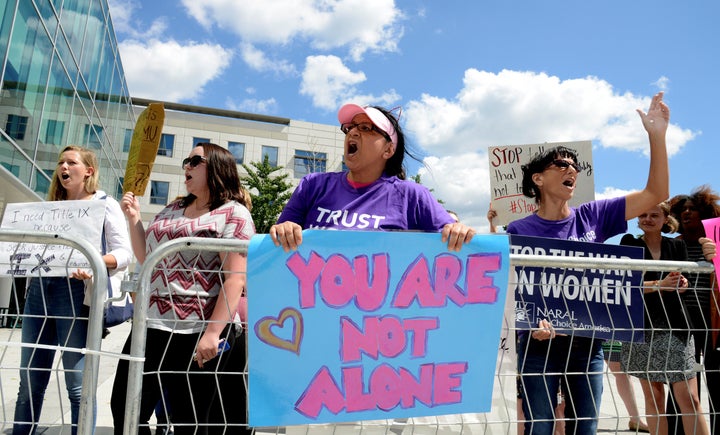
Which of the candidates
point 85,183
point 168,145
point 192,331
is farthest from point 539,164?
point 168,145

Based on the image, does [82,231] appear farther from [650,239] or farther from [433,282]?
[650,239]

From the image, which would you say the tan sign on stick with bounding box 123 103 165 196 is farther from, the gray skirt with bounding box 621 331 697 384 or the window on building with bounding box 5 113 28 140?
the window on building with bounding box 5 113 28 140

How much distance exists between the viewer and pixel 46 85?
10750 millimetres

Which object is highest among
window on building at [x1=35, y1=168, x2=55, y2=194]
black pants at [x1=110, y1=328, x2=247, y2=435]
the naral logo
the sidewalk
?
window on building at [x1=35, y1=168, x2=55, y2=194]

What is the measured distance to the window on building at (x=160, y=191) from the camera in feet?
116

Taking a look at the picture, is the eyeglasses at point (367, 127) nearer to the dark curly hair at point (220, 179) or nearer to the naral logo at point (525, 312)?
the dark curly hair at point (220, 179)

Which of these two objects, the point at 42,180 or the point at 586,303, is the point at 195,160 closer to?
the point at 586,303

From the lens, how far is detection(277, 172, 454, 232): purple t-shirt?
2.32 metres

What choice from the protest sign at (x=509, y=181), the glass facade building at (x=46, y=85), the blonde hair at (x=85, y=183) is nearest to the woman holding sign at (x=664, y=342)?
the protest sign at (x=509, y=181)

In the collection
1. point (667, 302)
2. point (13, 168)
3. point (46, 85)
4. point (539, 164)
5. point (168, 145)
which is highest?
point (168, 145)

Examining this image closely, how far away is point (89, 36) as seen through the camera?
46.8 feet

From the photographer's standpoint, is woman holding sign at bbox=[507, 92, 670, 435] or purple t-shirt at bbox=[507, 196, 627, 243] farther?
purple t-shirt at bbox=[507, 196, 627, 243]

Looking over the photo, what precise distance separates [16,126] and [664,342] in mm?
10550

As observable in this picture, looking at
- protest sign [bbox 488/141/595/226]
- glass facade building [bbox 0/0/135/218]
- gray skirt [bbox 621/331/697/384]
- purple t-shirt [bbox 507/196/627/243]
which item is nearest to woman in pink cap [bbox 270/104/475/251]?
purple t-shirt [bbox 507/196/627/243]
